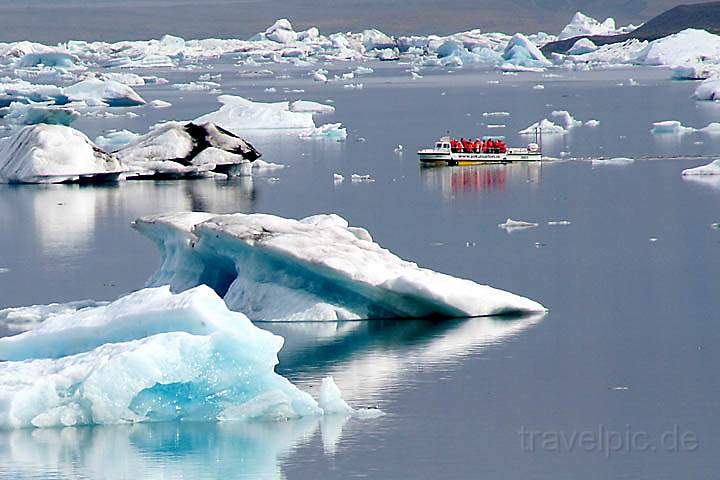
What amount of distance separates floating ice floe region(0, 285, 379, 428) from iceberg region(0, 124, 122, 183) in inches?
640

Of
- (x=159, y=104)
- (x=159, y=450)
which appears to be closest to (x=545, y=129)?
(x=159, y=104)

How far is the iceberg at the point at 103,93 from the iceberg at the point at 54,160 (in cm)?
2148

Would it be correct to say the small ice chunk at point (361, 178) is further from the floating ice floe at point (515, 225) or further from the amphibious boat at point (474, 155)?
the floating ice floe at point (515, 225)

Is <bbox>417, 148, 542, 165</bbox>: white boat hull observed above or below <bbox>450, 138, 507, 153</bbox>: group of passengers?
below

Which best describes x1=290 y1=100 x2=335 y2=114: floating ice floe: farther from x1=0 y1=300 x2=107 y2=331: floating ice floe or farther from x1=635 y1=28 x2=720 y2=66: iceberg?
x1=0 y1=300 x2=107 y2=331: floating ice floe

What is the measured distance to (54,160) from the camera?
88.8 ft

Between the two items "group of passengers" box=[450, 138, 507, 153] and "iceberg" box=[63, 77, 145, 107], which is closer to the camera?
"group of passengers" box=[450, 138, 507, 153]

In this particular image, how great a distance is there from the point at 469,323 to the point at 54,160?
14751 millimetres

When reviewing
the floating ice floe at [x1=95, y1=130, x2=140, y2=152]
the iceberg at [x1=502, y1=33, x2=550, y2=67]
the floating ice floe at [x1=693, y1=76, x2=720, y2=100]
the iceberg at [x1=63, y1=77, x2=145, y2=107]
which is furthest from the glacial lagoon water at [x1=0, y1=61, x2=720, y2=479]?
the iceberg at [x1=502, y1=33, x2=550, y2=67]

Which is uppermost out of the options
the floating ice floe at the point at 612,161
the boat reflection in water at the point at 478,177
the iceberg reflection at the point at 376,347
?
the floating ice floe at the point at 612,161

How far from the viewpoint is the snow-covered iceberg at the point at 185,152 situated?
27.6 meters

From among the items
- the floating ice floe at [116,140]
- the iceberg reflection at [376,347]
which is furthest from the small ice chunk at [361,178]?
the iceberg reflection at [376,347]

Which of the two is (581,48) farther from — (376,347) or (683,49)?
(376,347)

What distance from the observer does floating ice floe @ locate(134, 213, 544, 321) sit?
13.4 metres
